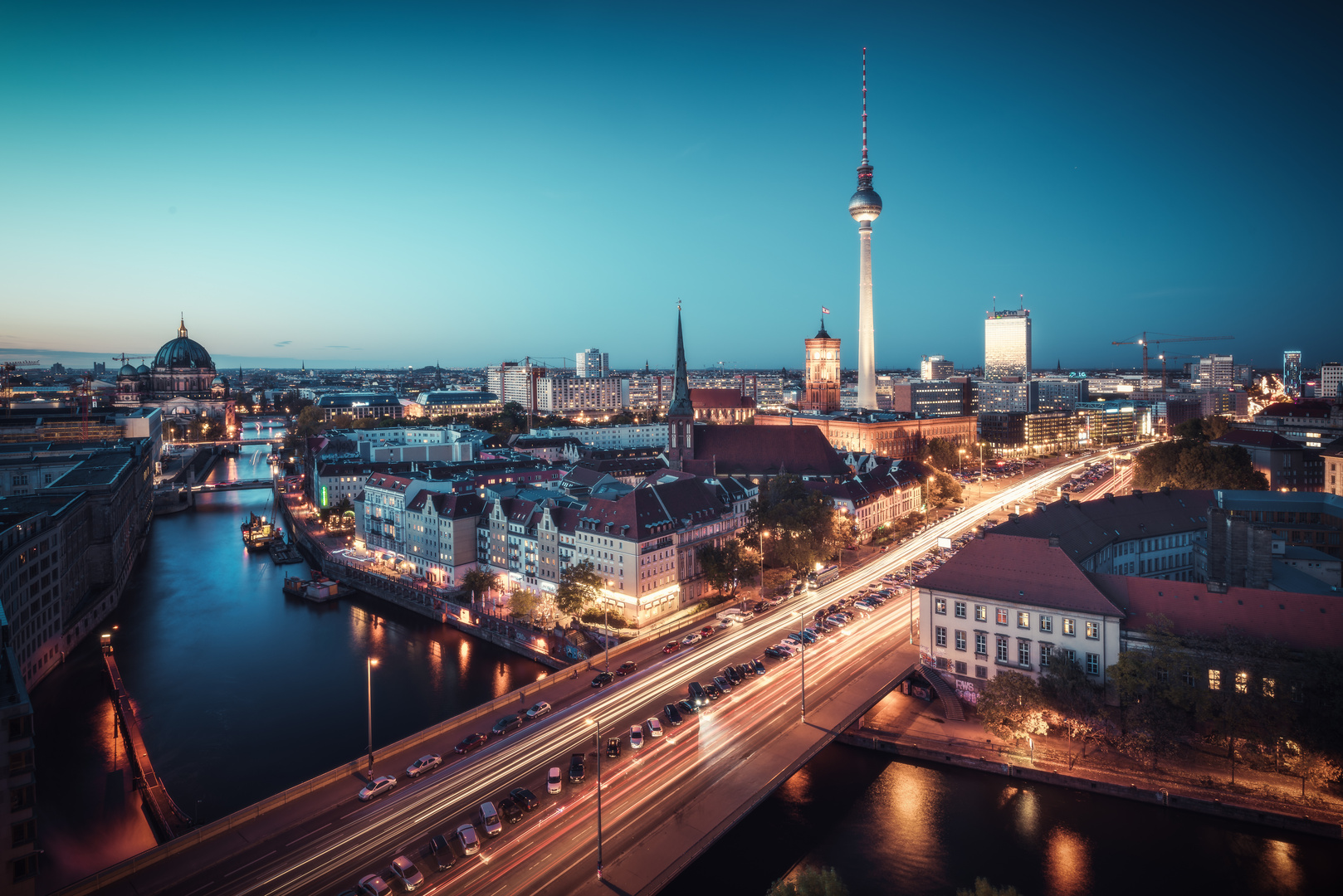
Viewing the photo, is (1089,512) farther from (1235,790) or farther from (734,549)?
(734,549)

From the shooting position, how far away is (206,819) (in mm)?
21438

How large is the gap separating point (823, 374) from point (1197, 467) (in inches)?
2090

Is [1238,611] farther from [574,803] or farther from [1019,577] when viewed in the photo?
[574,803]

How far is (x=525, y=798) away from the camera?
18172mm

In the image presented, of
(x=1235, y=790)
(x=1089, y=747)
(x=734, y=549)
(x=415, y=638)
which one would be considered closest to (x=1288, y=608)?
(x=1235, y=790)

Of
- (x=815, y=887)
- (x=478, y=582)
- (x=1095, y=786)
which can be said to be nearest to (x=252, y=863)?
(x=815, y=887)

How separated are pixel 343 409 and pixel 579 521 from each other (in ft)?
369

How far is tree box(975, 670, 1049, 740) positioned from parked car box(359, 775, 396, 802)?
17.6 m

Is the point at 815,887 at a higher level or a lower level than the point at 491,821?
higher

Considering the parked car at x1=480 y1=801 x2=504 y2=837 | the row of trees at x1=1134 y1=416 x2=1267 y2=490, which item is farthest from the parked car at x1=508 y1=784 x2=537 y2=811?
the row of trees at x1=1134 y1=416 x2=1267 y2=490

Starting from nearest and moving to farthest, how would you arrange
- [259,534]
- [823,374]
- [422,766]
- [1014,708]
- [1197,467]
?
[422,766]
[1014,708]
[1197,467]
[259,534]
[823,374]

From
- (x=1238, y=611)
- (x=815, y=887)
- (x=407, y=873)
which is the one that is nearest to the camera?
(x=815, y=887)

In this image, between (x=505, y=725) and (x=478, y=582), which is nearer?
(x=505, y=725)

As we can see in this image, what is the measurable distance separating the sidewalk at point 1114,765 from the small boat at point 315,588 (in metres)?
31.4
